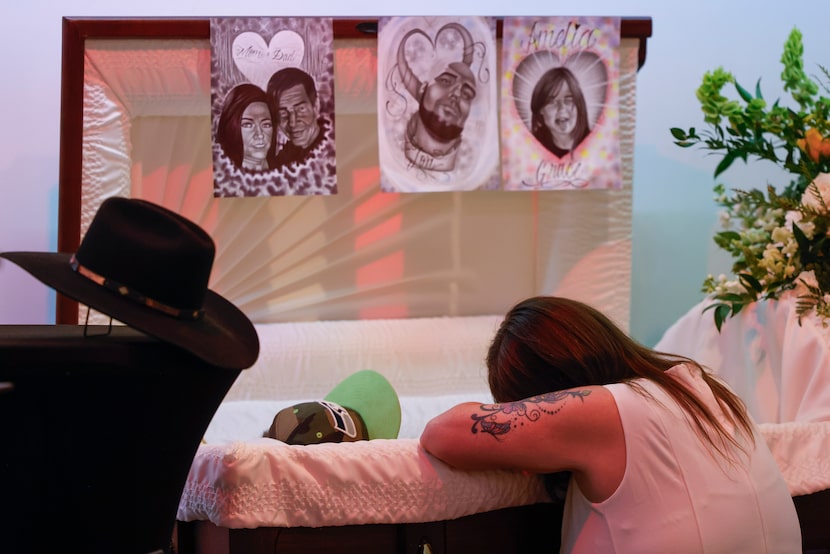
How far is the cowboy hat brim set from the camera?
91 cm

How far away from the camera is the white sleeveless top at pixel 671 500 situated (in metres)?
1.15

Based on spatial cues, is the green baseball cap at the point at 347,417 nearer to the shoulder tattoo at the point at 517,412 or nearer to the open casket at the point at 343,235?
the open casket at the point at 343,235

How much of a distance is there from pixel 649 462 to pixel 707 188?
187 cm

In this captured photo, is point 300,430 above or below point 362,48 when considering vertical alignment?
below

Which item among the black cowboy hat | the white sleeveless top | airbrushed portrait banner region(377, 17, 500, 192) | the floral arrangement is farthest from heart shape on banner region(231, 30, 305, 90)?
the white sleeveless top

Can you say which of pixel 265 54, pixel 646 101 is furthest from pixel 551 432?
pixel 646 101

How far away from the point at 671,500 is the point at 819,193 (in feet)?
3.19

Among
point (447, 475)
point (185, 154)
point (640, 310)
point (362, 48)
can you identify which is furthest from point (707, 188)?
point (447, 475)

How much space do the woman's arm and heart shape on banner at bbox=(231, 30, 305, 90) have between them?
1.14 metres

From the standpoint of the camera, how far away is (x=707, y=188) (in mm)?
2793

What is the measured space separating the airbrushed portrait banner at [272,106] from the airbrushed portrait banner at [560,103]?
1.53 feet

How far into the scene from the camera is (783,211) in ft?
6.46

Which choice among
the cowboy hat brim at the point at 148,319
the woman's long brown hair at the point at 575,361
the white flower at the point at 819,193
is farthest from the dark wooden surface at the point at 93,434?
the white flower at the point at 819,193

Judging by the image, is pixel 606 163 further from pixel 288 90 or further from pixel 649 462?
pixel 649 462
